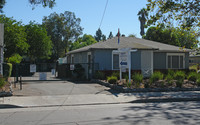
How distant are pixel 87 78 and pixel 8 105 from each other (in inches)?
472

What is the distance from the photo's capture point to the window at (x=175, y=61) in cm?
2363

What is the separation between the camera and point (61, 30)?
58500mm

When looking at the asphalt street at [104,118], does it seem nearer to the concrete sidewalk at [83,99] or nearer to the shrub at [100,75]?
the concrete sidewalk at [83,99]

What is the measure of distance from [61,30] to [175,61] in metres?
39.4

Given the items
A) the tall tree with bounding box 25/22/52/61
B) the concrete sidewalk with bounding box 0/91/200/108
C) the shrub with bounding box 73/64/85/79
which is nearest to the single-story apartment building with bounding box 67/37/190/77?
the shrub with bounding box 73/64/85/79

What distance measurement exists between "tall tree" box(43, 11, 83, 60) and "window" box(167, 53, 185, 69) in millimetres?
38134

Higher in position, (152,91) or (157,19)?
(157,19)

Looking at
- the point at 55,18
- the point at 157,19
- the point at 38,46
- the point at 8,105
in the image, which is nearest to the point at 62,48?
the point at 55,18

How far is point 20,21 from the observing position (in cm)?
3478

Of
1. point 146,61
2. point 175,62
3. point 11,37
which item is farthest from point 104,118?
point 11,37

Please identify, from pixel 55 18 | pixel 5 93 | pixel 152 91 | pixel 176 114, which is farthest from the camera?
pixel 55 18

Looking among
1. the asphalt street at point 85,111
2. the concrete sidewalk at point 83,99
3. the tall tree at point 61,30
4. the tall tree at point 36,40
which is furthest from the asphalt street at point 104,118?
the tall tree at point 61,30

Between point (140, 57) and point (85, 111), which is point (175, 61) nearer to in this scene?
point (140, 57)

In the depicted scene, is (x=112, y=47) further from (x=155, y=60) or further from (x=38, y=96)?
(x=38, y=96)
